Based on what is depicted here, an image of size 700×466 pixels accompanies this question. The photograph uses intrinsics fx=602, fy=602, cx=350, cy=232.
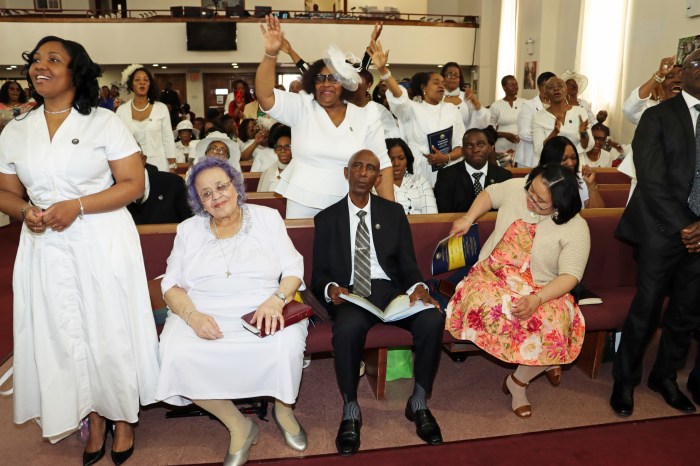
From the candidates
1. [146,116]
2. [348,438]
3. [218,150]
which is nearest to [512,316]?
[348,438]

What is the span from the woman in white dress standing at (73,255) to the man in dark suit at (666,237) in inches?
97.1

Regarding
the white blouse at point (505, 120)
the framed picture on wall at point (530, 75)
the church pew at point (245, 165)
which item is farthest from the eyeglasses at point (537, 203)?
the framed picture on wall at point (530, 75)

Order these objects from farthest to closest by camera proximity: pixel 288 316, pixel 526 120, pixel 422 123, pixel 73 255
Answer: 1. pixel 526 120
2. pixel 422 123
3. pixel 288 316
4. pixel 73 255

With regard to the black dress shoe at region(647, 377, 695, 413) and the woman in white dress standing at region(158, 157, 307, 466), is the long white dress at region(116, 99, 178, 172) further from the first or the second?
the black dress shoe at region(647, 377, 695, 413)

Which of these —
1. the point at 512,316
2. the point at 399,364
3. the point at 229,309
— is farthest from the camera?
the point at 399,364

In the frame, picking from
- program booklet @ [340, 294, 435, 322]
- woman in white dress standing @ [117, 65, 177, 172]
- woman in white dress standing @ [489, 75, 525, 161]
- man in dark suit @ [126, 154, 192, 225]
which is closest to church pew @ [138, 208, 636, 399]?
program booklet @ [340, 294, 435, 322]

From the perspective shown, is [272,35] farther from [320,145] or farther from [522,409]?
[522,409]

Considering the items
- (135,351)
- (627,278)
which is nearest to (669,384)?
(627,278)

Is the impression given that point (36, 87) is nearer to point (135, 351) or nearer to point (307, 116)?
point (135, 351)

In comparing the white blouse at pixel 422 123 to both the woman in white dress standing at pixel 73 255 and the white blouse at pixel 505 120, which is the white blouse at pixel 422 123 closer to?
the woman in white dress standing at pixel 73 255

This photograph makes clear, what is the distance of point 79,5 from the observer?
1919 cm

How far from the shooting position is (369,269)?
3275 millimetres

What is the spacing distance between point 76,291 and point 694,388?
3.24 meters

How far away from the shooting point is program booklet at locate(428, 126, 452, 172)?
4879 millimetres
